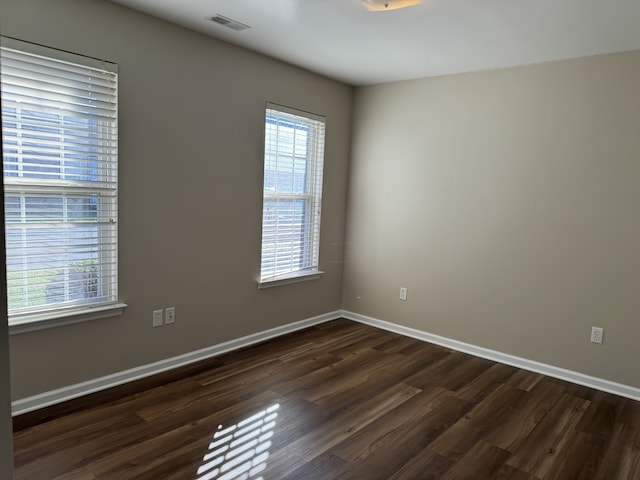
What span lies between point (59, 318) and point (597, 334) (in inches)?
144

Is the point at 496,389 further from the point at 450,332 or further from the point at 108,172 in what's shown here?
the point at 108,172

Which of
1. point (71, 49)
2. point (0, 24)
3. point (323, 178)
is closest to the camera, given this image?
point (0, 24)

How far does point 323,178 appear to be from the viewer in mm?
4430

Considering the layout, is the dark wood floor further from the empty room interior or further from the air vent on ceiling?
the air vent on ceiling

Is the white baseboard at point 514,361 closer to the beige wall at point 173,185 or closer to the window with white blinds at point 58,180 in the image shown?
the beige wall at point 173,185

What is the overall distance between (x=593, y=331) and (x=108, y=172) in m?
3.58

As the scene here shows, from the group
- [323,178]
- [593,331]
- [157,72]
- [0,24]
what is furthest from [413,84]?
[0,24]

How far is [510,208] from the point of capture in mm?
3686

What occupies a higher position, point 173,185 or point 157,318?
point 173,185

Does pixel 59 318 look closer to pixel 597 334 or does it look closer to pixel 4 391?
pixel 4 391

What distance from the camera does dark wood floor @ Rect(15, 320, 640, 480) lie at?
2.23 m

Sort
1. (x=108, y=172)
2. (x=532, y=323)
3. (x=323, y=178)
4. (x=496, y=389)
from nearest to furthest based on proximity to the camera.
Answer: (x=108, y=172), (x=496, y=389), (x=532, y=323), (x=323, y=178)

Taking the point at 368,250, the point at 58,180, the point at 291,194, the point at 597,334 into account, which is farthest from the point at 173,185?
the point at 597,334

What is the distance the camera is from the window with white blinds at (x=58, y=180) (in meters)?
2.44
